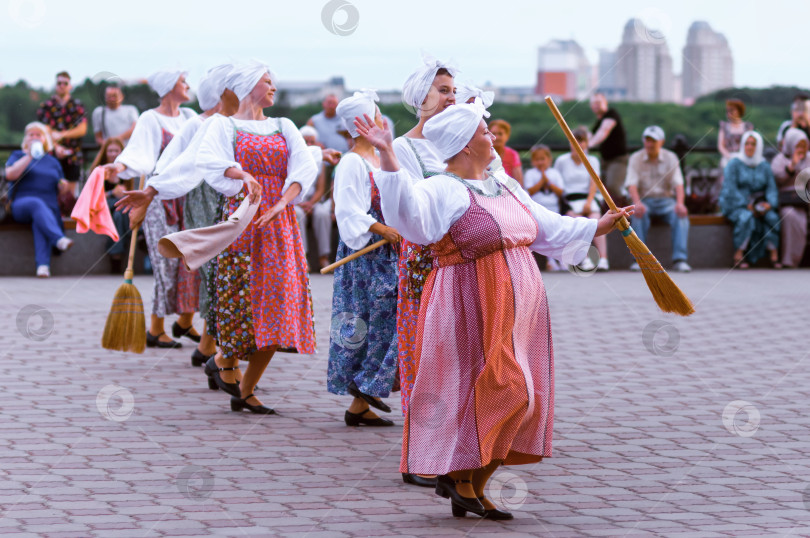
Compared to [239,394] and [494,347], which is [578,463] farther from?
[239,394]

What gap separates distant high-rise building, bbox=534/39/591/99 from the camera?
163 ft

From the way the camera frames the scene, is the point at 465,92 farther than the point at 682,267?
No

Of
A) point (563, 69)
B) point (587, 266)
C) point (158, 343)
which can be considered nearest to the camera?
point (158, 343)

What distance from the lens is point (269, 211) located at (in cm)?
748

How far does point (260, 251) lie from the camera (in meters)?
7.59

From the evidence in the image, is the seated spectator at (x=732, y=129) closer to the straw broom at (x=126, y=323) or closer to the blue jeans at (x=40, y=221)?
the blue jeans at (x=40, y=221)

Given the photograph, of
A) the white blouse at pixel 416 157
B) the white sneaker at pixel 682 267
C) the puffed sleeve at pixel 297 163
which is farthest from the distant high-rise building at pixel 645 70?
the white blouse at pixel 416 157

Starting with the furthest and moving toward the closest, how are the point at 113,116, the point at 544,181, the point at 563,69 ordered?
the point at 563,69 < the point at 544,181 < the point at 113,116

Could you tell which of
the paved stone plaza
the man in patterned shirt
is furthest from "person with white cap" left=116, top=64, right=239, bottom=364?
the man in patterned shirt

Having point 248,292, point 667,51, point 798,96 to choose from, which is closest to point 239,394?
point 248,292

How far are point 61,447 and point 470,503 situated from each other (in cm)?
231

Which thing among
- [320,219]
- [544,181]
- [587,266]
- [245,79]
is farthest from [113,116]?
[245,79]

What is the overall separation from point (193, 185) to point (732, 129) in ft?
37.5

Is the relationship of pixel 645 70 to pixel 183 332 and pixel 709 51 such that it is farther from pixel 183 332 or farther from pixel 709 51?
pixel 183 332
